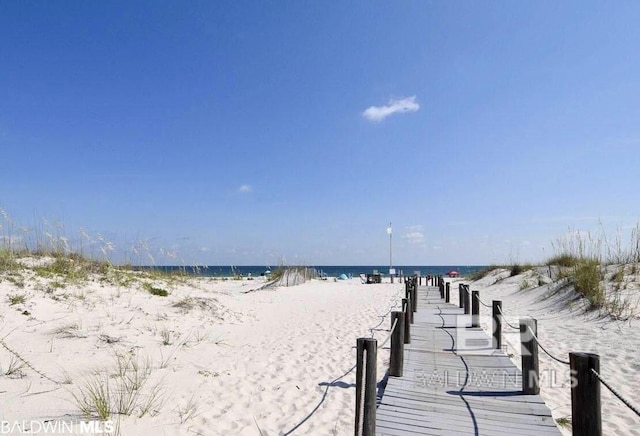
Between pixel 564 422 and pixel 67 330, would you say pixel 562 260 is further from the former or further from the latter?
pixel 67 330

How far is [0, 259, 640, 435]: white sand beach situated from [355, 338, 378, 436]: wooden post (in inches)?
29.7

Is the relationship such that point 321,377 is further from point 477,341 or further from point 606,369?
point 606,369

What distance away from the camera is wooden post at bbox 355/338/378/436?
3293mm

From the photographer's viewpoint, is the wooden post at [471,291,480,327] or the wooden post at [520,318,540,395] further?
the wooden post at [471,291,480,327]

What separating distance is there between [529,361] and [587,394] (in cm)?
181

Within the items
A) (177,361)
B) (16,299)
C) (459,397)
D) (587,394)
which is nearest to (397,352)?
(459,397)

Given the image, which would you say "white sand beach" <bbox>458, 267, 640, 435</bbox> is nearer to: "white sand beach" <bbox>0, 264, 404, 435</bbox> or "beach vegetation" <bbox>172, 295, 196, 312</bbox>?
"white sand beach" <bbox>0, 264, 404, 435</bbox>

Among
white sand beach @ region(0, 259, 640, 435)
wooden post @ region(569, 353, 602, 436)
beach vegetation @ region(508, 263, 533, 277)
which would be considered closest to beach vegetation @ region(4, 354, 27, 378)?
white sand beach @ region(0, 259, 640, 435)

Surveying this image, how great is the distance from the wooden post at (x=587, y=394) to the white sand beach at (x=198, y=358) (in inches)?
54.2

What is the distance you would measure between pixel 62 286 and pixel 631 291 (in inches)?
526

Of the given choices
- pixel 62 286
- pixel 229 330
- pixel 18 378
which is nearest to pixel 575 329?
pixel 229 330

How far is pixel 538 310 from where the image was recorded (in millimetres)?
11141

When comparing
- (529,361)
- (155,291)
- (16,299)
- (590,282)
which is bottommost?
(529,361)

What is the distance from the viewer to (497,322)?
6148 millimetres
